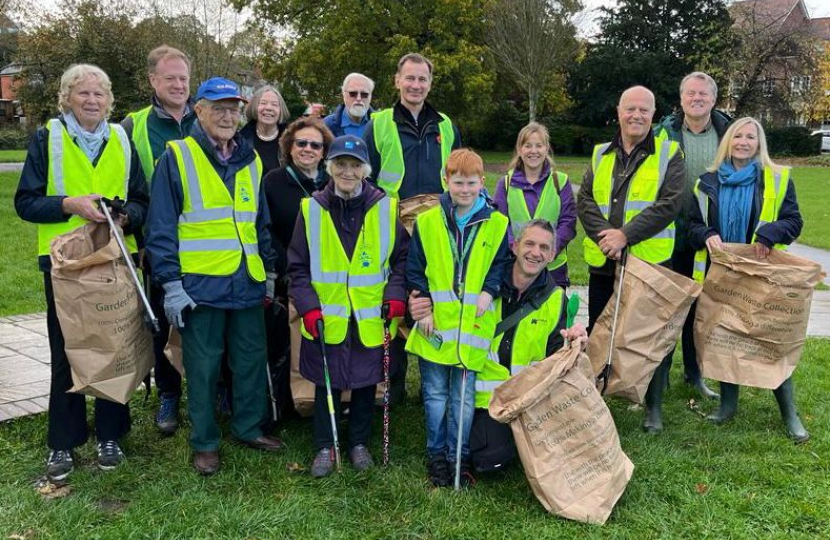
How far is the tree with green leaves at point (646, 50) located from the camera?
104 ft

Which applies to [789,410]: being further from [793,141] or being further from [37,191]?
[793,141]

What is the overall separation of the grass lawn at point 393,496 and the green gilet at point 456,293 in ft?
2.31

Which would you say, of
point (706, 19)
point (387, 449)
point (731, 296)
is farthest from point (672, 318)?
point (706, 19)

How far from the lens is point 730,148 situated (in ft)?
14.2

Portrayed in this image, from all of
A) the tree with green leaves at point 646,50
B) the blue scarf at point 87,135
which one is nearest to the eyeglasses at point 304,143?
the blue scarf at point 87,135

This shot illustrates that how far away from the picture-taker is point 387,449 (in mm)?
3947

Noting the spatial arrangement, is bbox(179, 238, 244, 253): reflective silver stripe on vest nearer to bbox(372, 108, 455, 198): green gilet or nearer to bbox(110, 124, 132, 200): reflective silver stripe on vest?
bbox(110, 124, 132, 200): reflective silver stripe on vest

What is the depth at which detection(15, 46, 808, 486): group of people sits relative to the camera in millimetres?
3545

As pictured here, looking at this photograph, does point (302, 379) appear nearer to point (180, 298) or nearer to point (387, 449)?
point (387, 449)

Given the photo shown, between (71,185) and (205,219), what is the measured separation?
68 cm

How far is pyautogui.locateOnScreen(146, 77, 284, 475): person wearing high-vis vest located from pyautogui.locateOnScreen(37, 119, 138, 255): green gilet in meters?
0.27

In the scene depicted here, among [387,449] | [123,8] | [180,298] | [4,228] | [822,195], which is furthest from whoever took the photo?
[123,8]

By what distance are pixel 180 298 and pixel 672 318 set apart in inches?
109

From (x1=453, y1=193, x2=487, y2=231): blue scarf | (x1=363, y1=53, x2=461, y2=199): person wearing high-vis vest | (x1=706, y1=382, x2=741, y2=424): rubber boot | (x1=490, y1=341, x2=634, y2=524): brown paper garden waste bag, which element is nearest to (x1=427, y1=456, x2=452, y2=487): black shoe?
(x1=490, y1=341, x2=634, y2=524): brown paper garden waste bag
